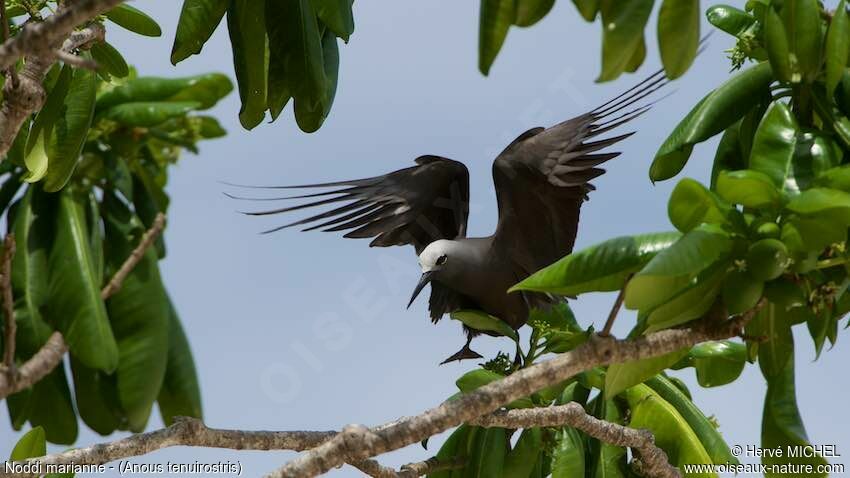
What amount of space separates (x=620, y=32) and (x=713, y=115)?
2.84ft

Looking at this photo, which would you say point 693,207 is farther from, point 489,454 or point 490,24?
point 489,454

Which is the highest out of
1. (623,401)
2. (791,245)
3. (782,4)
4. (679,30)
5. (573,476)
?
(782,4)

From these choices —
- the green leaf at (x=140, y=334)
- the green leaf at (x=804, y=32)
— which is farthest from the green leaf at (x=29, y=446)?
the green leaf at (x=140, y=334)

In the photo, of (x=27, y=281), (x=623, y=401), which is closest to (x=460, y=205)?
(x=623, y=401)

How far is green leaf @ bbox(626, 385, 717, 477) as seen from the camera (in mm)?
3094

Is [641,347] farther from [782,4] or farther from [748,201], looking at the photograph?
[782,4]

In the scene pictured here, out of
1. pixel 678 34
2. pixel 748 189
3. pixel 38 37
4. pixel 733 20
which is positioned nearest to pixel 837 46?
pixel 748 189

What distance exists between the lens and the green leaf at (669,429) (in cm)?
309

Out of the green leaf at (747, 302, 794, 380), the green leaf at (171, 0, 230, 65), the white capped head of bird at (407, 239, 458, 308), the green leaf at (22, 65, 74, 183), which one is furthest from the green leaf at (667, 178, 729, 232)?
the white capped head of bird at (407, 239, 458, 308)

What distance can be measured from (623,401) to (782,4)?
1.43 m

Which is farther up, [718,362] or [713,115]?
[713,115]

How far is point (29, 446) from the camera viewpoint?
2723 millimetres

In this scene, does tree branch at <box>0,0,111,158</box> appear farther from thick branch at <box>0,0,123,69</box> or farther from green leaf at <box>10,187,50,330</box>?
green leaf at <box>10,187,50,330</box>

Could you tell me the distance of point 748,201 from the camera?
6.91 ft
